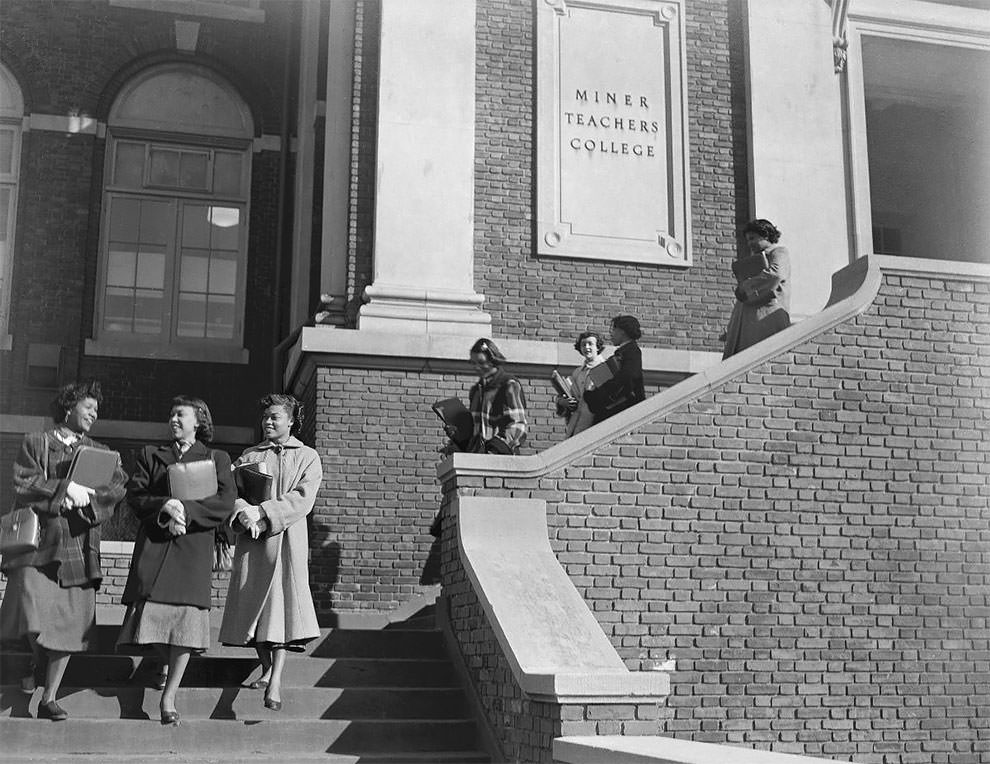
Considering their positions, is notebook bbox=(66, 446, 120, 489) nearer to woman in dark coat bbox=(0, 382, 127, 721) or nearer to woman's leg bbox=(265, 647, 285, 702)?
woman in dark coat bbox=(0, 382, 127, 721)

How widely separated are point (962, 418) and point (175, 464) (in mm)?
5600

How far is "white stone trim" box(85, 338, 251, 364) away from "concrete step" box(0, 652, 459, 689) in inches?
303

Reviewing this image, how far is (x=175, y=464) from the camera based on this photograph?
7.45 m

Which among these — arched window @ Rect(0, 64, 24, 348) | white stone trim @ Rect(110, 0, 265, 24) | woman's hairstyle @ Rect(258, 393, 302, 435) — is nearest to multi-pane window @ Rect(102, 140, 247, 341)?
arched window @ Rect(0, 64, 24, 348)

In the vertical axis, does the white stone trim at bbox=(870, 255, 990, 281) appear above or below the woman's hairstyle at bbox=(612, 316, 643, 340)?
above

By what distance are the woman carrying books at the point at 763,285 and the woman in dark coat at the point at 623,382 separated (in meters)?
0.98

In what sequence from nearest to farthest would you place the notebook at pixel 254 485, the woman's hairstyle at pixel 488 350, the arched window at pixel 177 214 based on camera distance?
the notebook at pixel 254 485, the woman's hairstyle at pixel 488 350, the arched window at pixel 177 214

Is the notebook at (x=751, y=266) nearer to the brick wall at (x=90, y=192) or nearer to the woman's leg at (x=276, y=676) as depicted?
the woman's leg at (x=276, y=676)

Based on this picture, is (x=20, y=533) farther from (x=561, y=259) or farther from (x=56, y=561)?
(x=561, y=259)

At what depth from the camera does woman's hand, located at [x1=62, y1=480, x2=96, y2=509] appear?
720 cm

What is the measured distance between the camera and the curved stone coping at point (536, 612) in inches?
254

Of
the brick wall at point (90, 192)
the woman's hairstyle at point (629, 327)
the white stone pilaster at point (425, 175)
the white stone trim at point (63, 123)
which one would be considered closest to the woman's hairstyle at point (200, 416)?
the woman's hairstyle at point (629, 327)

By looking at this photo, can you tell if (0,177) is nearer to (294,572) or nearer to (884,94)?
(294,572)

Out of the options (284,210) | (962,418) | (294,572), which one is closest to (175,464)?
(294,572)
